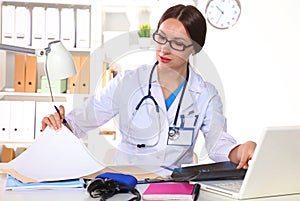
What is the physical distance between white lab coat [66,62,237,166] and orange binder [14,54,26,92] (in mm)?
1940

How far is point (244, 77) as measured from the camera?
12.9 feet

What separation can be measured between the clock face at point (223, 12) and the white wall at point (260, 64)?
38mm

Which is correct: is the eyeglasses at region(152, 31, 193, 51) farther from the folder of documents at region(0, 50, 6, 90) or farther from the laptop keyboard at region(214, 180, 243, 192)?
the folder of documents at region(0, 50, 6, 90)

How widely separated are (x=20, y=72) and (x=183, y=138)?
2.13m

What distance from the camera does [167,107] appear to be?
1.87m

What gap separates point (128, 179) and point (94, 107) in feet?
1.50

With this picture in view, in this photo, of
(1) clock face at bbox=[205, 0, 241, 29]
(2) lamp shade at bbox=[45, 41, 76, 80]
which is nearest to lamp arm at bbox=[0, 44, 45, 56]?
(2) lamp shade at bbox=[45, 41, 76, 80]

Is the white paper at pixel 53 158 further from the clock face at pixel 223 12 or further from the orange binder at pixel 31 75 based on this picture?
the clock face at pixel 223 12

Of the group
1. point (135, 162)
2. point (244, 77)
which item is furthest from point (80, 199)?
point (244, 77)

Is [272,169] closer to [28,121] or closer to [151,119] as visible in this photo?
[151,119]

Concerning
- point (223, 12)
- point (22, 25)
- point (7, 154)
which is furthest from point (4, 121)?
point (223, 12)

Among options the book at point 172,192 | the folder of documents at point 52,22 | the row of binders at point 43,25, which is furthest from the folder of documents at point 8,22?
the book at point 172,192

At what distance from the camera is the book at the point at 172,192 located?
4.09ft

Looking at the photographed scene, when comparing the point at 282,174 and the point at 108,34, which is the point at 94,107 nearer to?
the point at 282,174
